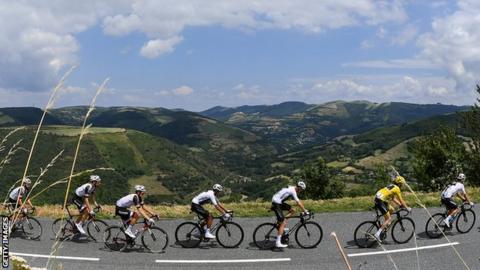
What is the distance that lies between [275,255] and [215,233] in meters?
2.64

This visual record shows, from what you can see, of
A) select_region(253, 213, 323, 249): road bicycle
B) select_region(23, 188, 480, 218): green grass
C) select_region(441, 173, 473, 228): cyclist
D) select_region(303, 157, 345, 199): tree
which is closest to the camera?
select_region(253, 213, 323, 249): road bicycle

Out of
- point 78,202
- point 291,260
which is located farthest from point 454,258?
point 78,202

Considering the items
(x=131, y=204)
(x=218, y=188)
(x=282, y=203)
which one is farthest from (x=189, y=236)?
(x=282, y=203)

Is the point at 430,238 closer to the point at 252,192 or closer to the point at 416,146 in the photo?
the point at 416,146

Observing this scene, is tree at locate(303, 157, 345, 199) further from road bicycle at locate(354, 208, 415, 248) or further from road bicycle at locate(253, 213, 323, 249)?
road bicycle at locate(253, 213, 323, 249)

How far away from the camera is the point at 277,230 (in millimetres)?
16922

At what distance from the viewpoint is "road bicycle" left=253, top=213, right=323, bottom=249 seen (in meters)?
16.8

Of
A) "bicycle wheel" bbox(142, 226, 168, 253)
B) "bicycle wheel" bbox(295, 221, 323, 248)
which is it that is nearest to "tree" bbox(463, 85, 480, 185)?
"bicycle wheel" bbox(295, 221, 323, 248)

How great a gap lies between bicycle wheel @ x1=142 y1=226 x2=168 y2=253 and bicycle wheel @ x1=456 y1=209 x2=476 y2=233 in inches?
448

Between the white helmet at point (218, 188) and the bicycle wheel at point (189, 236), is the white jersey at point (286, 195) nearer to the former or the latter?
the white helmet at point (218, 188)

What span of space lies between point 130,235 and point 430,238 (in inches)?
432

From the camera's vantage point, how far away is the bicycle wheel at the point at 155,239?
16.3m

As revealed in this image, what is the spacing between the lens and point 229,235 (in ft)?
56.3

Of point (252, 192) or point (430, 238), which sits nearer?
point (430, 238)
